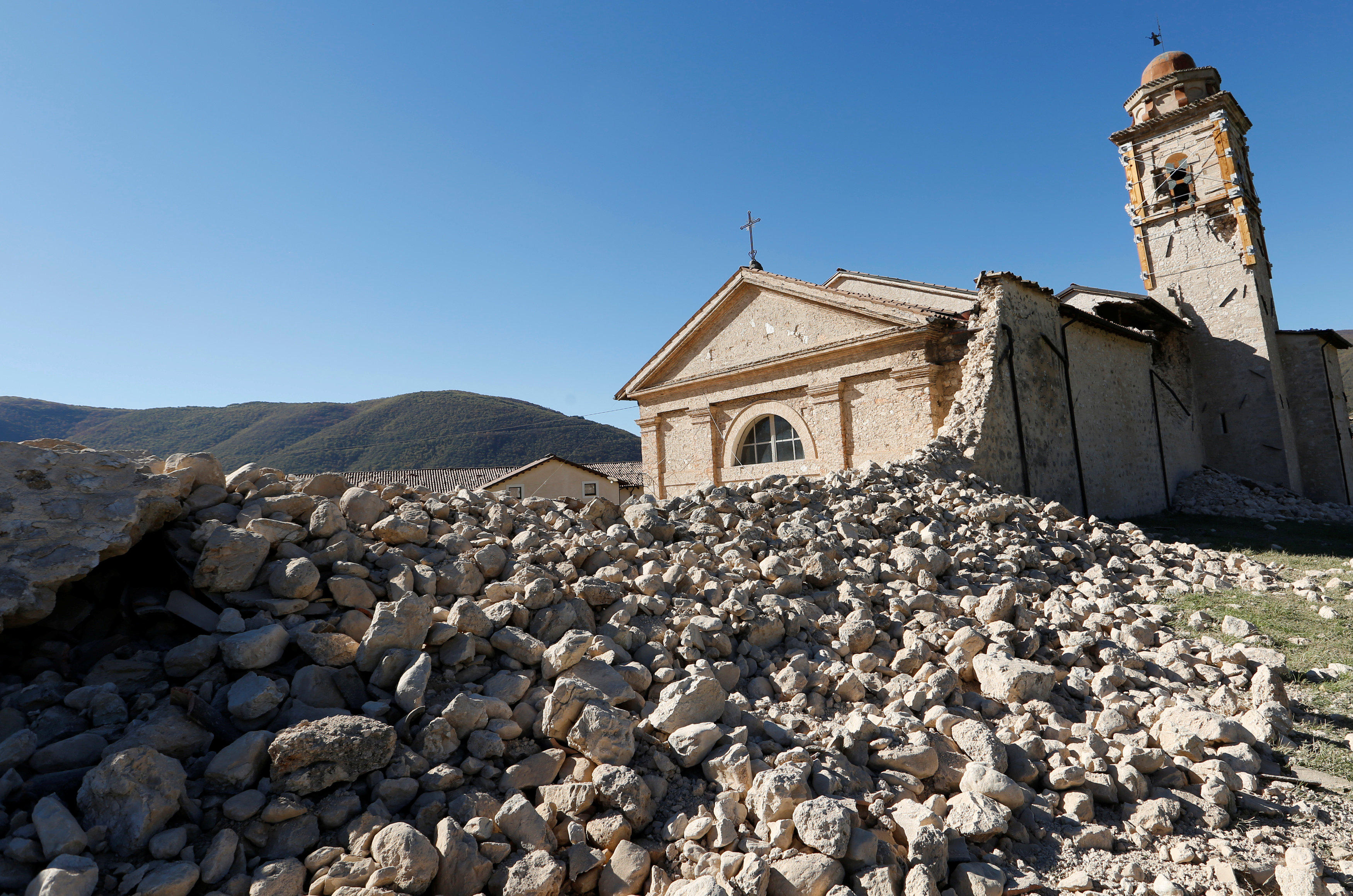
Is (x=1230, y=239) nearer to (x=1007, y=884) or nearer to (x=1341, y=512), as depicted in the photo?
(x=1341, y=512)

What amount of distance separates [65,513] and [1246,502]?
19842 mm

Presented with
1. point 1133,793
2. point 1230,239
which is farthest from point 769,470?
point 1230,239

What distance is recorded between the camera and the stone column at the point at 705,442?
14.8 meters

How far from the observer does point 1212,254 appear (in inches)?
698

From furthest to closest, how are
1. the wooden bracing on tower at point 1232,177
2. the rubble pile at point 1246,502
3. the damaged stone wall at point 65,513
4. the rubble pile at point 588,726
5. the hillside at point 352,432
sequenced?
the hillside at point 352,432 < the wooden bracing on tower at point 1232,177 < the rubble pile at point 1246,502 < the damaged stone wall at point 65,513 < the rubble pile at point 588,726

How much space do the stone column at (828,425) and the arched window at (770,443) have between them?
0.53 m

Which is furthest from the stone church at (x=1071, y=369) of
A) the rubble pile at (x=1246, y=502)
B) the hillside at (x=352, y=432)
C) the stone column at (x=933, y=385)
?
the hillside at (x=352, y=432)

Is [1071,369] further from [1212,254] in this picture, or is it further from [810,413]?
[1212,254]

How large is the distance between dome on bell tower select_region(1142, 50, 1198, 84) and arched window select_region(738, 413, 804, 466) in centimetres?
1556

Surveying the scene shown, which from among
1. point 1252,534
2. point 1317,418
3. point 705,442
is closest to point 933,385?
point 705,442

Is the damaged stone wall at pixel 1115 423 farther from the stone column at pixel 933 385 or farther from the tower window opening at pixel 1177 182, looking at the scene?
the tower window opening at pixel 1177 182

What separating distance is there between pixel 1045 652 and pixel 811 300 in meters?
9.86

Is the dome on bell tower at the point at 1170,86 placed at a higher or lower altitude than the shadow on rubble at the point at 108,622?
higher

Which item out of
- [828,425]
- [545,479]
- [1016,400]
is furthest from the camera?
[545,479]
